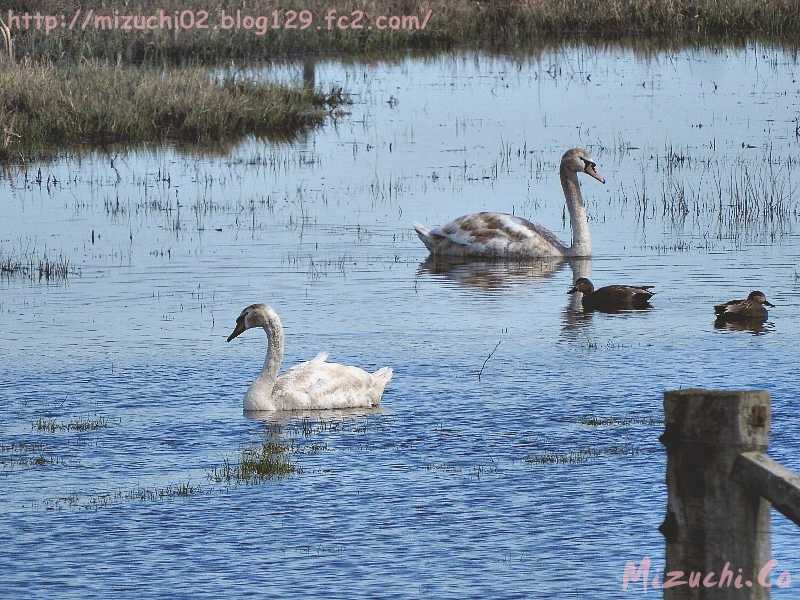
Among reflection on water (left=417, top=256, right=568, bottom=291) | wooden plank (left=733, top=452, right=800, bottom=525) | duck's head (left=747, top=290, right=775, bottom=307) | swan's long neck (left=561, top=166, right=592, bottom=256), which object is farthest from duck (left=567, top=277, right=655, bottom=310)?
wooden plank (left=733, top=452, right=800, bottom=525)

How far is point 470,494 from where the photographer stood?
35.9ft

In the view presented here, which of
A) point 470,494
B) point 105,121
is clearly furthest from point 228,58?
point 470,494

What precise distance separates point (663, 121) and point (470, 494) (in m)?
21.6

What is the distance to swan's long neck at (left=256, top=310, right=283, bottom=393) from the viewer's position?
13.7m

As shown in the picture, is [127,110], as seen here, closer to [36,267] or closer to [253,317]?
[36,267]

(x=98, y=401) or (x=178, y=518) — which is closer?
(x=178, y=518)

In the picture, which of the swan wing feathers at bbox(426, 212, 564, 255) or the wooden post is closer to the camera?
the wooden post

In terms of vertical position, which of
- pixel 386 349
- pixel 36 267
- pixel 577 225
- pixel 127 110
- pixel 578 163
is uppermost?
pixel 127 110

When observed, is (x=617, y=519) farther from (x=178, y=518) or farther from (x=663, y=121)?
(x=663, y=121)

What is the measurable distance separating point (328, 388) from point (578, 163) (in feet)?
30.4

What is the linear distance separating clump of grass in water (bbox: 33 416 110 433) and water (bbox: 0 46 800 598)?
112mm

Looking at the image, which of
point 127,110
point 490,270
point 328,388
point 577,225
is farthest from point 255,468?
point 127,110

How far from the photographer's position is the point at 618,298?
1770 cm

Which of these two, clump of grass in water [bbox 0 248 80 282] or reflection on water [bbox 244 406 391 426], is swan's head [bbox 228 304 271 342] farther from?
clump of grass in water [bbox 0 248 80 282]
